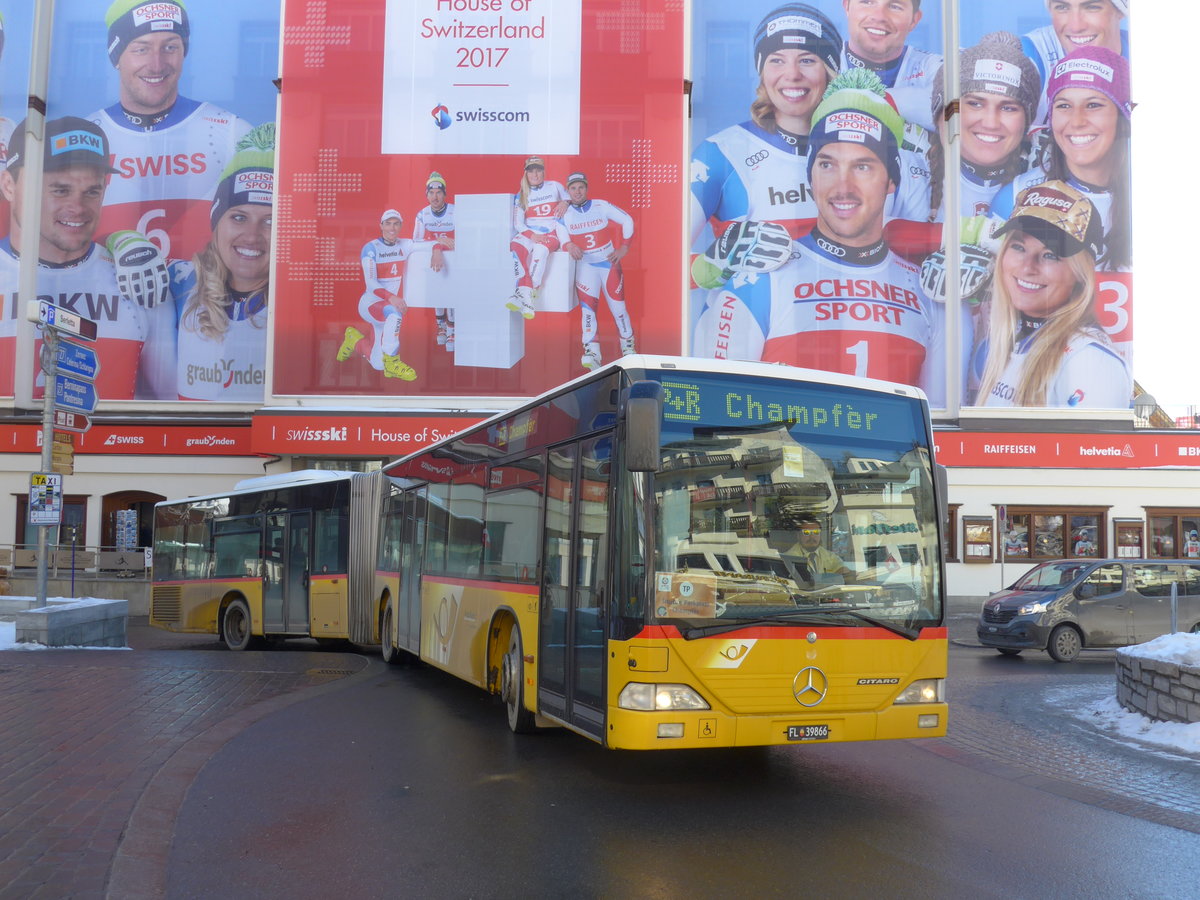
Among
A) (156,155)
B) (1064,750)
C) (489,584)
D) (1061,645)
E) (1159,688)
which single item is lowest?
(1061,645)

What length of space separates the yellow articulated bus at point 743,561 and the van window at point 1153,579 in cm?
1178

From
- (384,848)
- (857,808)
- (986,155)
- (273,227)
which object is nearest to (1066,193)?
(986,155)

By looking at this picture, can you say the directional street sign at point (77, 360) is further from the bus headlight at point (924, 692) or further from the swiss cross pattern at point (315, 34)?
the swiss cross pattern at point (315, 34)

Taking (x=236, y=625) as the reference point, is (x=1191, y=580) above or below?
above

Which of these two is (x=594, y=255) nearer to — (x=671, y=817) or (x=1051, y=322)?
(x=1051, y=322)

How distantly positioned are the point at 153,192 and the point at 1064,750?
31330 mm

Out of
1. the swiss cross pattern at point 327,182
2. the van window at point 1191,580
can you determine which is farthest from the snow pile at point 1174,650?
the swiss cross pattern at point 327,182

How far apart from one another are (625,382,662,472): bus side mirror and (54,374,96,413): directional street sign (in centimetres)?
1259

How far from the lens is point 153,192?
1300 inches

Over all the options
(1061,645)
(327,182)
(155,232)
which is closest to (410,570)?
(1061,645)

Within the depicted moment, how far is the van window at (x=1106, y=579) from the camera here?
1728 cm

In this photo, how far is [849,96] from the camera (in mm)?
31656

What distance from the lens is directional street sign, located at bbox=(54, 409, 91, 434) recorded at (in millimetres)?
16297

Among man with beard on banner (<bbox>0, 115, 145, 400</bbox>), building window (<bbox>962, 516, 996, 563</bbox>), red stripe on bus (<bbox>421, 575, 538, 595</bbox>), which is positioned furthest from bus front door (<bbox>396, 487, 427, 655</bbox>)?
man with beard on banner (<bbox>0, 115, 145, 400</bbox>)
